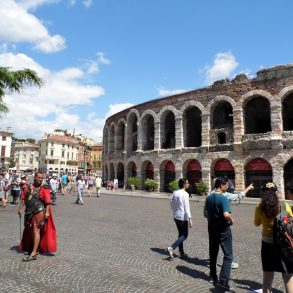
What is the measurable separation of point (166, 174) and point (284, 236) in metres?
28.3

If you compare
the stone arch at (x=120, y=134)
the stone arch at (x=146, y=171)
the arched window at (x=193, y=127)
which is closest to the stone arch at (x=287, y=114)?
the arched window at (x=193, y=127)

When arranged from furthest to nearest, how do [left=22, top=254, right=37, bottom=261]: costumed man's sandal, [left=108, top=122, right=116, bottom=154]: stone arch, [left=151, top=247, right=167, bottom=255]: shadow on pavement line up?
[left=108, top=122, right=116, bottom=154]: stone arch, [left=151, top=247, right=167, bottom=255]: shadow on pavement, [left=22, top=254, right=37, bottom=261]: costumed man's sandal

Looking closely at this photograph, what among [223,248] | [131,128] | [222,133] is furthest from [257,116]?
[223,248]

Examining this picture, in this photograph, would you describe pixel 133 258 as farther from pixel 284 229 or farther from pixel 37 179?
pixel 284 229

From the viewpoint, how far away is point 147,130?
3509 centimetres

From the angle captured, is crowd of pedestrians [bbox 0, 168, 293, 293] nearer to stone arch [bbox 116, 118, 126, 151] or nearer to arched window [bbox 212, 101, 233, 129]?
arched window [bbox 212, 101, 233, 129]

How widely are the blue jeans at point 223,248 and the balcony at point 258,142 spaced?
67.8 feet

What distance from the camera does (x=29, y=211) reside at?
6.56 m

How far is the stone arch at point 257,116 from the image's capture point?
2869 centimetres

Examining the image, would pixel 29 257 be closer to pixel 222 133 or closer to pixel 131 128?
pixel 222 133

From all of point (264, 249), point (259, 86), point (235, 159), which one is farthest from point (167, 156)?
point (264, 249)

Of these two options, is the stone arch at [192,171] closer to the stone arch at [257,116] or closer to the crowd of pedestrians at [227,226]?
the stone arch at [257,116]

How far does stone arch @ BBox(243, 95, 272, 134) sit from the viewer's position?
2869 centimetres

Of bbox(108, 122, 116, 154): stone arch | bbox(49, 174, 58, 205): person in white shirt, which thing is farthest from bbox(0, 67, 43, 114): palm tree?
bbox(108, 122, 116, 154): stone arch
